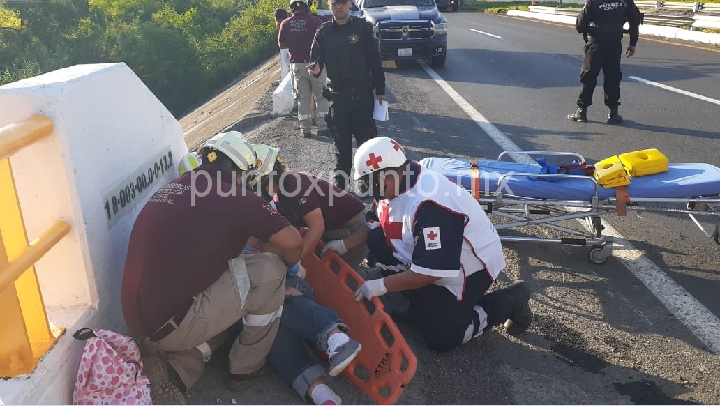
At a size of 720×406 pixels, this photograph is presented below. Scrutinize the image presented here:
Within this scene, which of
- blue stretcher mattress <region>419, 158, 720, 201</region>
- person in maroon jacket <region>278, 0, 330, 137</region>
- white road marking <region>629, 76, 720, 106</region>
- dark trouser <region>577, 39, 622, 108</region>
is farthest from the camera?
white road marking <region>629, 76, 720, 106</region>

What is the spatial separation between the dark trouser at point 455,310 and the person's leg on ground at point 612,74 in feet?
19.2

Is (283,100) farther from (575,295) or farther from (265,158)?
(575,295)

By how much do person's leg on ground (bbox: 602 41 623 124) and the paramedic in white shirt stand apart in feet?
18.8

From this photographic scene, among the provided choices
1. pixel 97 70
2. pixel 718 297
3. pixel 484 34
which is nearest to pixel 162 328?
pixel 97 70

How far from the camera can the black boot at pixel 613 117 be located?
873 cm

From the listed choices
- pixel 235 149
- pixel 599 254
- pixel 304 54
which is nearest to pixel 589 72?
pixel 304 54

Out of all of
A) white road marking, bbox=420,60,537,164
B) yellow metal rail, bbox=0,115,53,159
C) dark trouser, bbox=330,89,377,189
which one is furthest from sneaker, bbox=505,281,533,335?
white road marking, bbox=420,60,537,164

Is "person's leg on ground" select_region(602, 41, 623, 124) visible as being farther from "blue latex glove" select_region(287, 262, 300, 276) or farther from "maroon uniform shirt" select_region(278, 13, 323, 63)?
"blue latex glove" select_region(287, 262, 300, 276)

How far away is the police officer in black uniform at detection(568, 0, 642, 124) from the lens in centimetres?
837

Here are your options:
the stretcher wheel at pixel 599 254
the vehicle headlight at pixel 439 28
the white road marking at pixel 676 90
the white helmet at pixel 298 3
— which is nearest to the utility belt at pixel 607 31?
the white road marking at pixel 676 90

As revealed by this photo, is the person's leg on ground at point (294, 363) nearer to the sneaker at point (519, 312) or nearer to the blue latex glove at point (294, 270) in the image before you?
the blue latex glove at point (294, 270)

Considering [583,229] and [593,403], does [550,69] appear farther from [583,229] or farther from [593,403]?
[593,403]

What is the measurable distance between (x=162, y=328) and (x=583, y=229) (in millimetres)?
3669

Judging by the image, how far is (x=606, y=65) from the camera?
8586mm
